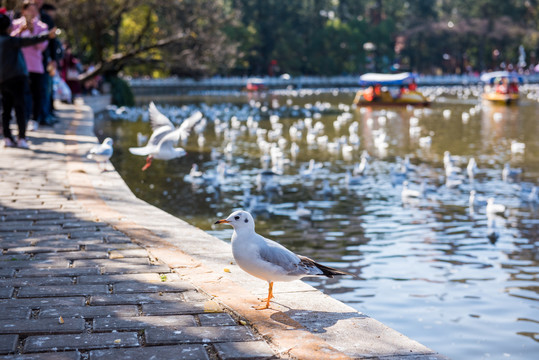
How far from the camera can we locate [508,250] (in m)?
8.74

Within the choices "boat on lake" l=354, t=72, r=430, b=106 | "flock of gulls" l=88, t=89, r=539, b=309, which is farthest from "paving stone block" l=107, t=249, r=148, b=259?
"boat on lake" l=354, t=72, r=430, b=106

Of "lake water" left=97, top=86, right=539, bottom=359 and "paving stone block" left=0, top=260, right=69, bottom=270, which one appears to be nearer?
"paving stone block" left=0, top=260, right=69, bottom=270

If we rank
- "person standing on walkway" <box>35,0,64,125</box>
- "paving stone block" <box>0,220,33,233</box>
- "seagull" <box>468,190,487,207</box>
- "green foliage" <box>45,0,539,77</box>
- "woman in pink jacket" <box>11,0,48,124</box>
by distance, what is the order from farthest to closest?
"green foliage" <box>45,0,539,77</box>
"person standing on walkway" <box>35,0,64,125</box>
"seagull" <box>468,190,487,207</box>
"woman in pink jacket" <box>11,0,48,124</box>
"paving stone block" <box>0,220,33,233</box>


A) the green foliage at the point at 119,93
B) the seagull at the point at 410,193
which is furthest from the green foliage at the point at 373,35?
the seagull at the point at 410,193

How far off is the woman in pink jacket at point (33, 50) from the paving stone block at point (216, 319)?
314 inches

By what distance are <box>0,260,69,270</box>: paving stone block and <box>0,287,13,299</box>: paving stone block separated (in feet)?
1.57

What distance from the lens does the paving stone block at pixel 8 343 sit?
337 centimetres

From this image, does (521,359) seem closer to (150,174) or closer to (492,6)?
(150,174)

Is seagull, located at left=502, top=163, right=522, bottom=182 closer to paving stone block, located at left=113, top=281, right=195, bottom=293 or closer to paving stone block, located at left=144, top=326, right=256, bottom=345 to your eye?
paving stone block, located at left=113, top=281, right=195, bottom=293

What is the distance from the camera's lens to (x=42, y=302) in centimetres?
414

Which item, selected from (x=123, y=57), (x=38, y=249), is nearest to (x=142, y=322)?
(x=38, y=249)

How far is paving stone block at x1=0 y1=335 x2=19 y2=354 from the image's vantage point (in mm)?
3366

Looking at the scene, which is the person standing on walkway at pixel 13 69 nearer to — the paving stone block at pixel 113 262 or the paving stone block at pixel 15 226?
the paving stone block at pixel 15 226

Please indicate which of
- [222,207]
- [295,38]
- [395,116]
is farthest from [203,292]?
[295,38]
